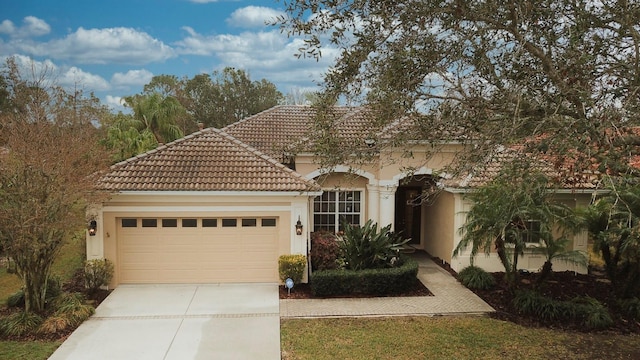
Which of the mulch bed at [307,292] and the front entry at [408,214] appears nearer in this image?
the mulch bed at [307,292]

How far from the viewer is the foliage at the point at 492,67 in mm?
7652

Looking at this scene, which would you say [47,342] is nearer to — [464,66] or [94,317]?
[94,317]

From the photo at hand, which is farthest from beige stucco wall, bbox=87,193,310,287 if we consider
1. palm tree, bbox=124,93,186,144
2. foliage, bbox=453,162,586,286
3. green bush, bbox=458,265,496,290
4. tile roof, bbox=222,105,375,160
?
palm tree, bbox=124,93,186,144

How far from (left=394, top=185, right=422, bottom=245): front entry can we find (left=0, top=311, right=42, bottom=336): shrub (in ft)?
45.1

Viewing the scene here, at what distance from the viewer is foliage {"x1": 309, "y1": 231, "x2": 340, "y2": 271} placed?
14258 millimetres

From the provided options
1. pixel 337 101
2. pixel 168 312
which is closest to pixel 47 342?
pixel 168 312

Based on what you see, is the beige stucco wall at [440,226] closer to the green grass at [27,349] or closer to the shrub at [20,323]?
the green grass at [27,349]

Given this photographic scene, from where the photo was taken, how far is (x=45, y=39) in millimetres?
19391

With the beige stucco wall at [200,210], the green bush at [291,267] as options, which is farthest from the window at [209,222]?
the green bush at [291,267]

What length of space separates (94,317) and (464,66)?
10506 millimetres

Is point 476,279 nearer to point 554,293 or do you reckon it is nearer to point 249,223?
point 554,293

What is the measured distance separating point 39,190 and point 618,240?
14.6 m

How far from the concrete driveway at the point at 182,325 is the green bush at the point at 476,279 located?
6.01 metres

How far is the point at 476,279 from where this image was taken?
1460 cm
